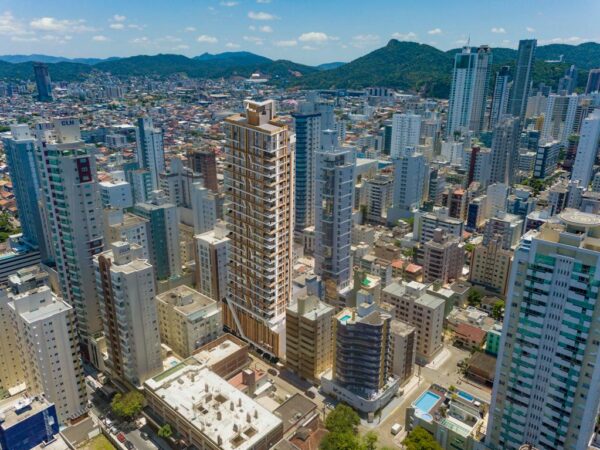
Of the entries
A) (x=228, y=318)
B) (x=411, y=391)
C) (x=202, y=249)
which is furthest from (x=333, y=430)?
(x=202, y=249)

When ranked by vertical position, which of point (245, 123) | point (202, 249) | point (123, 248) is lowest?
point (202, 249)

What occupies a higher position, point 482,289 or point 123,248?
point 123,248

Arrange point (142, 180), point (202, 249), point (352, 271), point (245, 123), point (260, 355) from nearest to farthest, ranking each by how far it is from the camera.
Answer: point (245, 123) < point (260, 355) < point (202, 249) < point (352, 271) < point (142, 180)

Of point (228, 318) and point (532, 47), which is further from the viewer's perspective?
point (532, 47)

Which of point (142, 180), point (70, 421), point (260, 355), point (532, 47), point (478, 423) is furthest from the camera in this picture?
point (532, 47)

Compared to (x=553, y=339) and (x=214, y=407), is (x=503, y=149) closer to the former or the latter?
(x=553, y=339)

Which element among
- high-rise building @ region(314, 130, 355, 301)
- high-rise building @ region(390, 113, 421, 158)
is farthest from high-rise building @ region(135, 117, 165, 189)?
high-rise building @ region(390, 113, 421, 158)

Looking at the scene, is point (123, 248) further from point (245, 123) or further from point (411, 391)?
point (411, 391)
